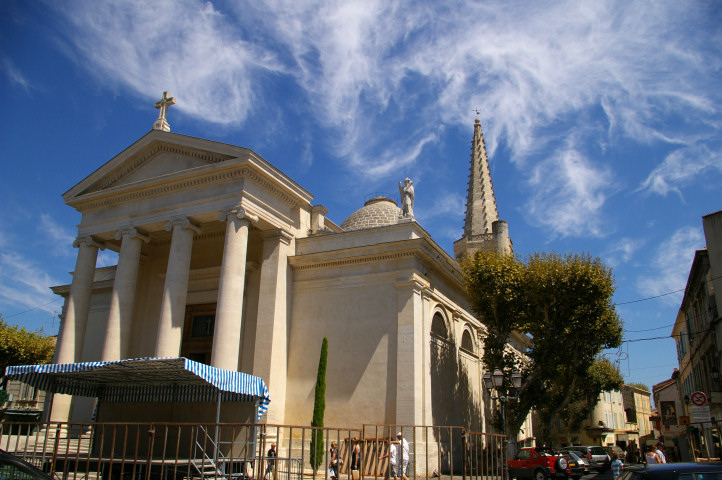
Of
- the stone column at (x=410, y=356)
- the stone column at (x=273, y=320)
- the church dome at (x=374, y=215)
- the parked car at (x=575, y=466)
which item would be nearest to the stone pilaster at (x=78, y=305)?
the stone column at (x=273, y=320)

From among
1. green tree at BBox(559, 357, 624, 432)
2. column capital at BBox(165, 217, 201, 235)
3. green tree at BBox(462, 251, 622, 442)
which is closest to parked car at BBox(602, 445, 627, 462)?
green tree at BBox(559, 357, 624, 432)

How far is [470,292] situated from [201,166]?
1178cm

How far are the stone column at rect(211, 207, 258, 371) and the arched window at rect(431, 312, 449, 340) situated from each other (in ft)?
25.5

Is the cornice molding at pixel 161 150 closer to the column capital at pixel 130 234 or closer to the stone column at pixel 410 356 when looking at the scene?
the column capital at pixel 130 234

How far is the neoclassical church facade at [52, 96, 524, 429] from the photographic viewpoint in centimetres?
2009

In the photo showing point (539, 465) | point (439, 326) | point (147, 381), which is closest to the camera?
point (147, 381)

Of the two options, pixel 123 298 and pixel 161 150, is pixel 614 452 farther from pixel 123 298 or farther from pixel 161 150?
pixel 161 150

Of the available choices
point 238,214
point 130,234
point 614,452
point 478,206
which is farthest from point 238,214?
point 614,452

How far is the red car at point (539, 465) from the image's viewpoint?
22.0 meters

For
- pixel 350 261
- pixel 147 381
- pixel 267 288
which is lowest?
pixel 147 381

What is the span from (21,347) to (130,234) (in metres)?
18.8

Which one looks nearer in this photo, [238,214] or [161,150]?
[238,214]

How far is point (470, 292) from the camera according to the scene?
23.0m

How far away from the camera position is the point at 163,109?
2519 cm
